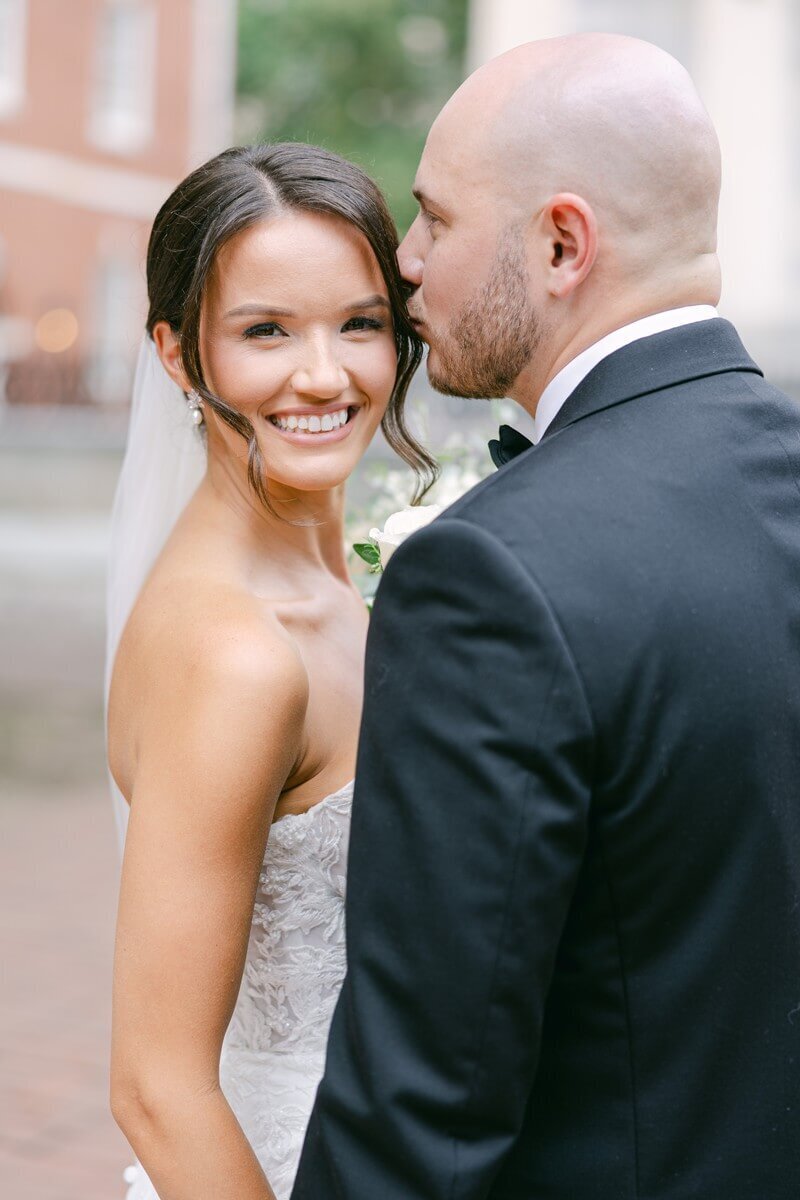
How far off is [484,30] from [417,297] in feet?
42.9

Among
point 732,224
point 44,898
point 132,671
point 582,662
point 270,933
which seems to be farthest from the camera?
point 732,224

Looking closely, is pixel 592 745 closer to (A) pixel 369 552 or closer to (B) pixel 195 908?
(B) pixel 195 908

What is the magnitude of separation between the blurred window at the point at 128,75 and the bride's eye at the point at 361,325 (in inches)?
975

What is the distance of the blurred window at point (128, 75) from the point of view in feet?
83.9

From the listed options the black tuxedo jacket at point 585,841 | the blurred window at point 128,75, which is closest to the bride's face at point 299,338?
the black tuxedo jacket at point 585,841

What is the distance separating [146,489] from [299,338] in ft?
2.69

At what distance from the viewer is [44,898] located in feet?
23.6

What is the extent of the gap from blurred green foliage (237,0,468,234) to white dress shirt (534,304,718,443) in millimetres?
30923

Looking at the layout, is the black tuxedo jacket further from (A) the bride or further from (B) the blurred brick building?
(B) the blurred brick building

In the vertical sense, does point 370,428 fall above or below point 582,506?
below

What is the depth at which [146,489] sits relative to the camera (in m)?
3.00

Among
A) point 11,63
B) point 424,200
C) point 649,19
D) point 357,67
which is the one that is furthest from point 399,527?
point 357,67

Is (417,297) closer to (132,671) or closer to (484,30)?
(132,671)

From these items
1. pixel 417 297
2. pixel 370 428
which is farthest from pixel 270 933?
pixel 417 297
